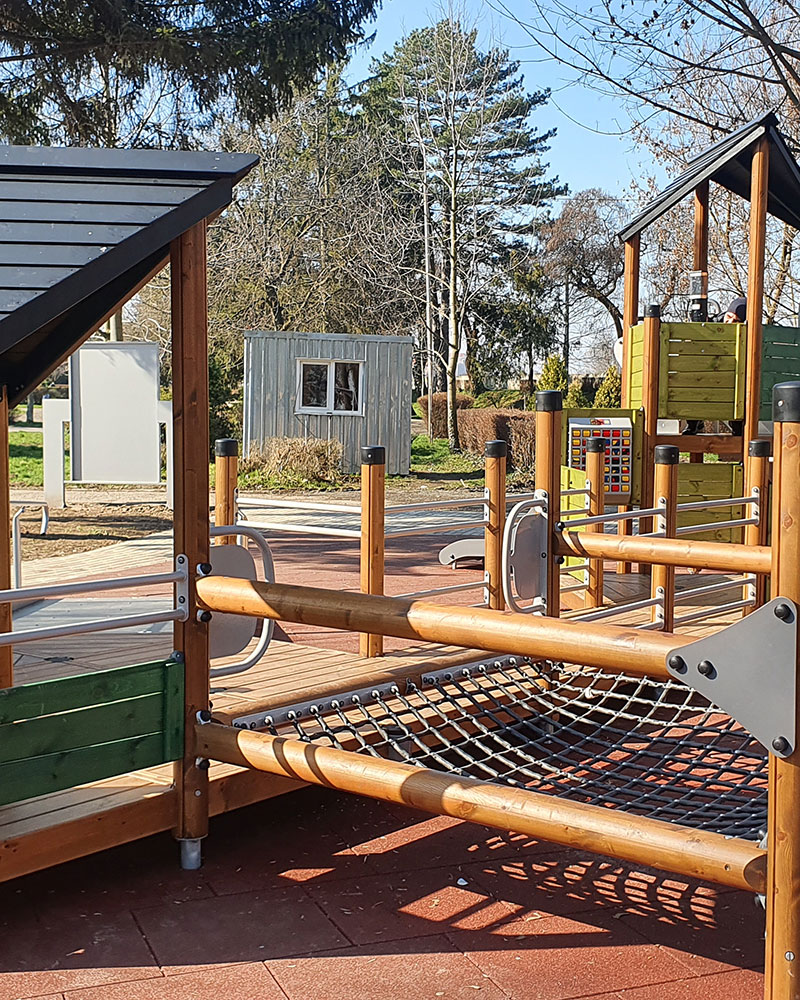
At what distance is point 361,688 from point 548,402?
1588mm

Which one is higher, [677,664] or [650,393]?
[650,393]

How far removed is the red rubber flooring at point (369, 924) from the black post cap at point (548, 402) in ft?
6.45

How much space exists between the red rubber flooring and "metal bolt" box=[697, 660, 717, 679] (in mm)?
1040

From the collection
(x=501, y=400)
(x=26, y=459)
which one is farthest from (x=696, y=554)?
(x=501, y=400)

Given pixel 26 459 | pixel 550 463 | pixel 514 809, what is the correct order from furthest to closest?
pixel 26 459
pixel 550 463
pixel 514 809

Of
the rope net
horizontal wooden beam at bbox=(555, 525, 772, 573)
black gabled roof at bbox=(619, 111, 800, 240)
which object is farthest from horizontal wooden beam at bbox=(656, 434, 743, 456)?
horizontal wooden beam at bbox=(555, 525, 772, 573)

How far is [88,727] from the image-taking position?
142 inches

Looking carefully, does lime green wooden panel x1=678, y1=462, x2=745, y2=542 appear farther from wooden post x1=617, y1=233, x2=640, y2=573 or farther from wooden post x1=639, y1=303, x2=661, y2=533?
wooden post x1=617, y1=233, x2=640, y2=573

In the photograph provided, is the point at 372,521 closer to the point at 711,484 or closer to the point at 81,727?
the point at 81,727

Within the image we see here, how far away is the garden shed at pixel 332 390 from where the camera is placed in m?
20.9

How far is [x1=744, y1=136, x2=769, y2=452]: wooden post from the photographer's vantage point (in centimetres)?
909

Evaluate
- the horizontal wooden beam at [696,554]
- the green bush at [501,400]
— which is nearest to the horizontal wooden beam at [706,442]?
the horizontal wooden beam at [696,554]

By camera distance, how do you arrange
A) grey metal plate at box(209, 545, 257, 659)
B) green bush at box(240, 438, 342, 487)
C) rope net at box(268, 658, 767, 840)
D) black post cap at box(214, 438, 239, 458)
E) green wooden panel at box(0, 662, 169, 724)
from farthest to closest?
1. green bush at box(240, 438, 342, 487)
2. black post cap at box(214, 438, 239, 458)
3. grey metal plate at box(209, 545, 257, 659)
4. rope net at box(268, 658, 767, 840)
5. green wooden panel at box(0, 662, 169, 724)

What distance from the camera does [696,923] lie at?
358 cm
